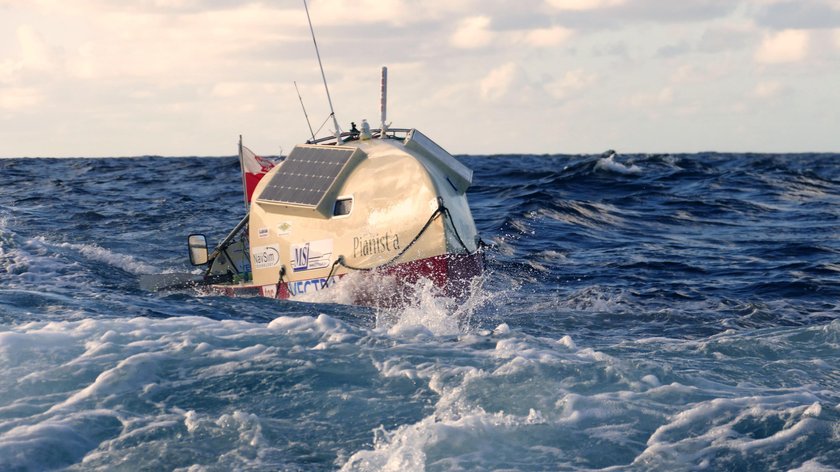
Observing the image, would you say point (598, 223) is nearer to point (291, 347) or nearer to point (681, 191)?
point (681, 191)

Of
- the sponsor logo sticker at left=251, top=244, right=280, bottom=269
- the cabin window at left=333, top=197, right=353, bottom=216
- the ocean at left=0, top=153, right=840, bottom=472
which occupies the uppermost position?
the cabin window at left=333, top=197, right=353, bottom=216

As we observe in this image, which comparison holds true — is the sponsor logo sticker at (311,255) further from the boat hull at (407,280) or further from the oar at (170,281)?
the oar at (170,281)

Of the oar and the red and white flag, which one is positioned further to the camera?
the red and white flag

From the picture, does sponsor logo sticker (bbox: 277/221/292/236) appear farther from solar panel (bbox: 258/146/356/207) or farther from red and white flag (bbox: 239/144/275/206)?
red and white flag (bbox: 239/144/275/206)

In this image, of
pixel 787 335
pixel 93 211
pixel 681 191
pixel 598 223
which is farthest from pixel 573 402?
pixel 681 191

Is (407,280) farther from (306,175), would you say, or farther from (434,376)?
(434,376)

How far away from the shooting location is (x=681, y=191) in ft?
115

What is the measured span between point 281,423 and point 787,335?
665cm

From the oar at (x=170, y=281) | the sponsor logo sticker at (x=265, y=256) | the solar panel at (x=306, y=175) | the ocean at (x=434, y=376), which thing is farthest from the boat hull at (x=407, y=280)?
the oar at (x=170, y=281)

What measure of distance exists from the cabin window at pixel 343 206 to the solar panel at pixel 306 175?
0.26 m

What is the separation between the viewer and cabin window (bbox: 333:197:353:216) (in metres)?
13.8

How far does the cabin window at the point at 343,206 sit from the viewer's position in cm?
1377

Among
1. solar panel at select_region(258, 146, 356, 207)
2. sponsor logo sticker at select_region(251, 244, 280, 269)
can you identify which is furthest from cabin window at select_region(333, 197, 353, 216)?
sponsor logo sticker at select_region(251, 244, 280, 269)

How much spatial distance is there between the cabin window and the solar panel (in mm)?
264
